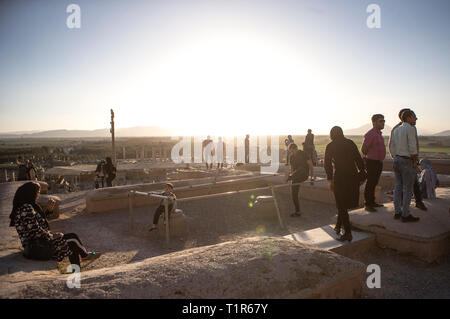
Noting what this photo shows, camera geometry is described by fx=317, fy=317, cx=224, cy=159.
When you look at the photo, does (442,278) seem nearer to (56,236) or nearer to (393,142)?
(393,142)

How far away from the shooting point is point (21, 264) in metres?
3.96

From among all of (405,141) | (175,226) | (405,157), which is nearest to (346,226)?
(405,157)

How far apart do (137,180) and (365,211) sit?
62.7 feet

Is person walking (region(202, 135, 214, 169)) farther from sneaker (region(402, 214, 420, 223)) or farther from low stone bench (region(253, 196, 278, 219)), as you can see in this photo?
sneaker (region(402, 214, 420, 223))

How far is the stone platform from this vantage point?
4328 millimetres

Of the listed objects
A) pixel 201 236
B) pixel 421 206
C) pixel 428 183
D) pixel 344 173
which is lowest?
pixel 201 236

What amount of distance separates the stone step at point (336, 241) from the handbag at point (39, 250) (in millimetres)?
3321

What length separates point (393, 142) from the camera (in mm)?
4750

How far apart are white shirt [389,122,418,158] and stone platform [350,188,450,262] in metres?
1.04

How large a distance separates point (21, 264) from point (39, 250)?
0.81 ft

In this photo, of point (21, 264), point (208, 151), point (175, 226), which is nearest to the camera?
point (21, 264)

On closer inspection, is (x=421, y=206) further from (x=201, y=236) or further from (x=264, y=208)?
(x=201, y=236)

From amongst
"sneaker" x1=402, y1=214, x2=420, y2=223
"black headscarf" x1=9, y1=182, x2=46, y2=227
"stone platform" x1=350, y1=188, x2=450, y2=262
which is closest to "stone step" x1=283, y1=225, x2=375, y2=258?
"stone platform" x1=350, y1=188, x2=450, y2=262

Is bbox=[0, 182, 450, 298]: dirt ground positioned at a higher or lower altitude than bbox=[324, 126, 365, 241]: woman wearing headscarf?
lower
